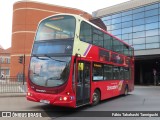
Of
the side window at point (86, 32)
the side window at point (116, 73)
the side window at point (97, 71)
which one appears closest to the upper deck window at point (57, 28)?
the side window at point (86, 32)

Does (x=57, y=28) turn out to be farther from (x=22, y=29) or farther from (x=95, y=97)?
(x=22, y=29)

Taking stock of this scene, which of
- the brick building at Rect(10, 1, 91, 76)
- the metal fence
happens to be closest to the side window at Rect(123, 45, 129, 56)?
the metal fence

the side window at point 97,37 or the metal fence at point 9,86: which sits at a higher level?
the side window at point 97,37

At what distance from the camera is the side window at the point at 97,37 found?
44.3 feet

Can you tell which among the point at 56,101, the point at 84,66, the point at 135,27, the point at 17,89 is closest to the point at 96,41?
the point at 84,66

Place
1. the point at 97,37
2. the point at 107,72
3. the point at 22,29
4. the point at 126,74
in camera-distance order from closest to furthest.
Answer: the point at 97,37 → the point at 107,72 → the point at 126,74 → the point at 22,29

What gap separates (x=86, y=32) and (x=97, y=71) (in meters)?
2.26

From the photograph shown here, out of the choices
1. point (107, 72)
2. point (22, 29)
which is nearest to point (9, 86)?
point (107, 72)

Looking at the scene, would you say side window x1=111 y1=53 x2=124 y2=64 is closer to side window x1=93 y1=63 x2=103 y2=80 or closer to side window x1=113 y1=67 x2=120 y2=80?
side window x1=113 y1=67 x2=120 y2=80

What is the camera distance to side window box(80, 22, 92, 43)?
472 inches

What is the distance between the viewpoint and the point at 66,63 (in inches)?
428

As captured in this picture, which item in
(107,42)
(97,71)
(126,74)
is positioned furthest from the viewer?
(126,74)

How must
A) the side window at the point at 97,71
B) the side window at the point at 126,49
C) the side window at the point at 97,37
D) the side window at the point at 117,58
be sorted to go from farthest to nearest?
the side window at the point at 126,49 → the side window at the point at 117,58 → the side window at the point at 97,37 → the side window at the point at 97,71

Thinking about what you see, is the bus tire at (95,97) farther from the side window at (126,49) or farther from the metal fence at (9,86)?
the metal fence at (9,86)
